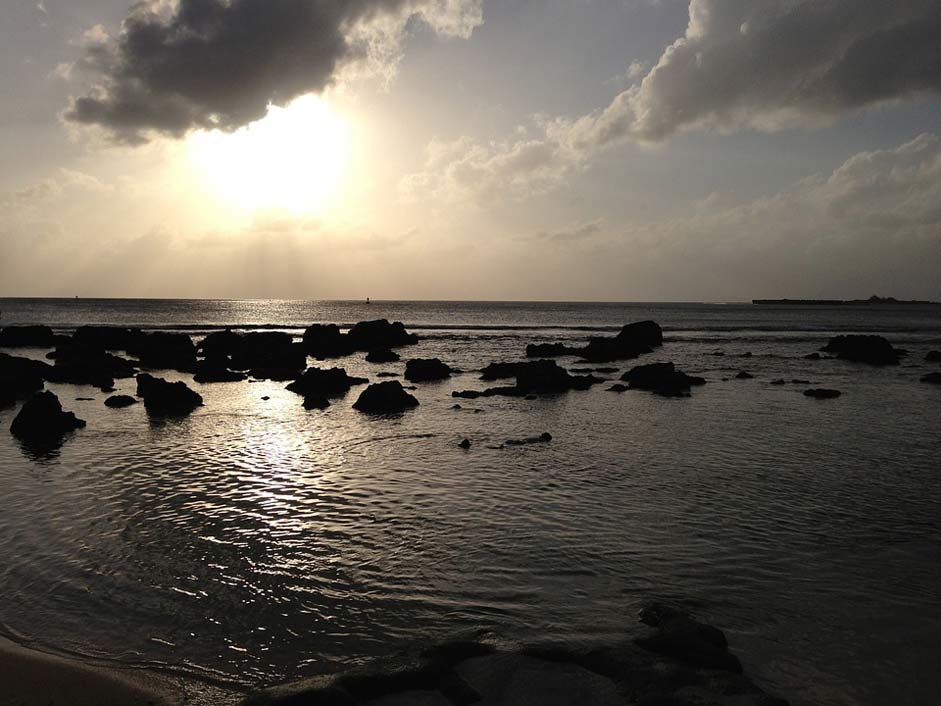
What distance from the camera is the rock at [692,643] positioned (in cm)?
789

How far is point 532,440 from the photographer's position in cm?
2320

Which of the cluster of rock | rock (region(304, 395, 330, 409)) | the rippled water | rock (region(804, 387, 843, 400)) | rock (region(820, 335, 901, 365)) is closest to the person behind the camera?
the rippled water

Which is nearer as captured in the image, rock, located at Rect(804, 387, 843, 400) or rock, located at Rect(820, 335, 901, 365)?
rock, located at Rect(804, 387, 843, 400)

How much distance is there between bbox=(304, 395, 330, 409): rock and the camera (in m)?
31.1

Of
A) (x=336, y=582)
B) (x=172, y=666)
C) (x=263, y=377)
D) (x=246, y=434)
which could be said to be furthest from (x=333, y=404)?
(x=172, y=666)

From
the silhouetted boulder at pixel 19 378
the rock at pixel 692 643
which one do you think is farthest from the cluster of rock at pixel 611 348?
the rock at pixel 692 643

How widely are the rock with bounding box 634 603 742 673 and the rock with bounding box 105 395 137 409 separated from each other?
3033cm

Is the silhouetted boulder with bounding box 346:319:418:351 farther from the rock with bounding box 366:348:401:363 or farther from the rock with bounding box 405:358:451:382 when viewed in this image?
the rock with bounding box 405:358:451:382

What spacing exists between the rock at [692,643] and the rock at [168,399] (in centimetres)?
2617

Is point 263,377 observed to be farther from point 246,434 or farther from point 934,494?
point 934,494

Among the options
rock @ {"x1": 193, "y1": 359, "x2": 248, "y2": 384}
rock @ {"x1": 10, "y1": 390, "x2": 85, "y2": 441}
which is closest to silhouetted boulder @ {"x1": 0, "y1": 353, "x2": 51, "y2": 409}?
rock @ {"x1": 193, "y1": 359, "x2": 248, "y2": 384}

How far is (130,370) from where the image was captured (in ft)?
151

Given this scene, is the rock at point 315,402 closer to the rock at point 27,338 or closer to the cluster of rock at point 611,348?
the cluster of rock at point 611,348

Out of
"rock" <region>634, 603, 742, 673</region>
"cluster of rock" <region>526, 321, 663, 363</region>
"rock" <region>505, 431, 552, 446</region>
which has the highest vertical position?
"cluster of rock" <region>526, 321, 663, 363</region>
